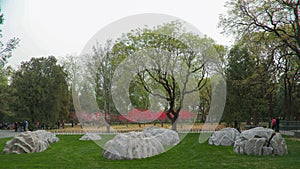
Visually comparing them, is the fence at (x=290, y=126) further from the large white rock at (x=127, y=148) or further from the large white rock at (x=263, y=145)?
the large white rock at (x=127, y=148)

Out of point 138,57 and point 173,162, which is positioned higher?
point 138,57

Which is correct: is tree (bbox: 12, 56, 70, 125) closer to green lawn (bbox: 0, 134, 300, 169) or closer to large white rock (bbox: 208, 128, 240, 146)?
green lawn (bbox: 0, 134, 300, 169)

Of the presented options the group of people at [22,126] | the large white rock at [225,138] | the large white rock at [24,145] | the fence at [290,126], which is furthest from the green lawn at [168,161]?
the group of people at [22,126]

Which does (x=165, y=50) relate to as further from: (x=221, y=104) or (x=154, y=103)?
(x=221, y=104)

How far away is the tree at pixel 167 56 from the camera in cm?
2211

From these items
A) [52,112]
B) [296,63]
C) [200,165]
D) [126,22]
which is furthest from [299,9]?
[52,112]

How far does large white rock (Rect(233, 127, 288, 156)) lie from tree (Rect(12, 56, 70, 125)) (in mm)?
27104

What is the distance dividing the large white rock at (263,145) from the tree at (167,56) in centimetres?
1124

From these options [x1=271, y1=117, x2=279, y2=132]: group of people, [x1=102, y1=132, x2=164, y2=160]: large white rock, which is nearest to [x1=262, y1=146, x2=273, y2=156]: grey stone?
[x1=102, y1=132, x2=164, y2=160]: large white rock

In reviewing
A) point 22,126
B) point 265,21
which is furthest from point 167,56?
point 22,126

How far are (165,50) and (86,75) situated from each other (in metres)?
6.88

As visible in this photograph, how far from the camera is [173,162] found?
10.1 m

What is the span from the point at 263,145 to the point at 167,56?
12254mm

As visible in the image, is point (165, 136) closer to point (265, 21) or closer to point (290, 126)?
point (265, 21)
